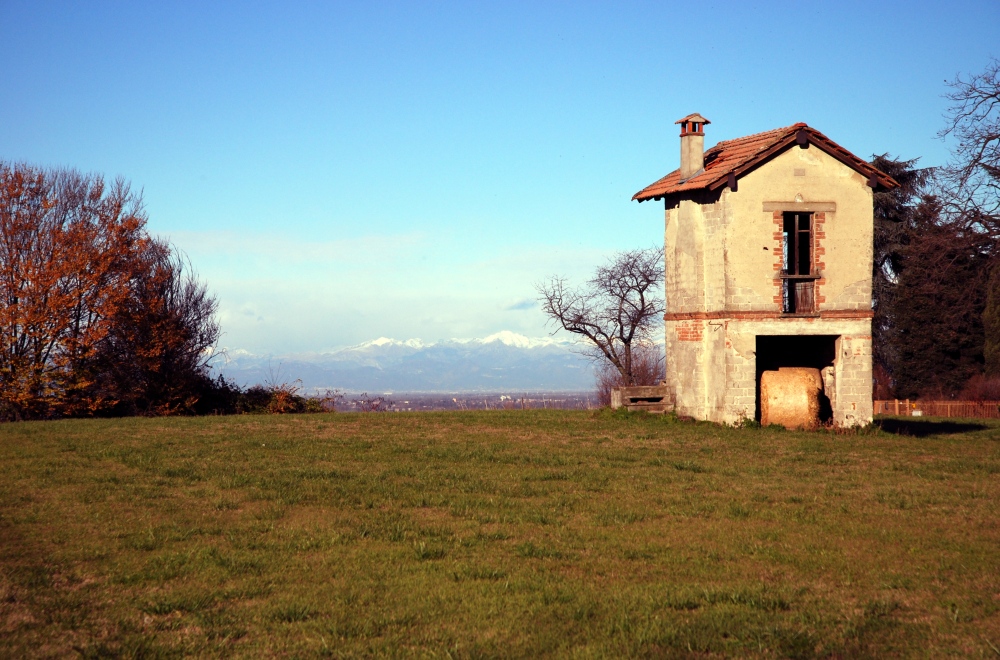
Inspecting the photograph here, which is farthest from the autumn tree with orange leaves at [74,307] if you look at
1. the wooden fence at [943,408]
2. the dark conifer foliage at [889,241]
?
the dark conifer foliage at [889,241]

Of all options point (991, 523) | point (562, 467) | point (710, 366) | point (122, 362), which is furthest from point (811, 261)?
point (122, 362)

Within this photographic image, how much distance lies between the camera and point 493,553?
9.95 meters

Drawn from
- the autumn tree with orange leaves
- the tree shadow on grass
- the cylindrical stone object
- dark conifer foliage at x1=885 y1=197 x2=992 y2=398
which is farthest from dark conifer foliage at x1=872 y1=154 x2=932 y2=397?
the autumn tree with orange leaves

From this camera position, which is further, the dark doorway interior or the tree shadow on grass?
the dark doorway interior

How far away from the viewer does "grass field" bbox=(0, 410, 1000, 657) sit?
7.26 meters

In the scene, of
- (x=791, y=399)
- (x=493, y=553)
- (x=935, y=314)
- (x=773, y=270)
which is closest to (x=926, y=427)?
(x=791, y=399)

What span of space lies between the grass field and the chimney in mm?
11409

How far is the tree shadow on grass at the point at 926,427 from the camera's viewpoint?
26.1 m

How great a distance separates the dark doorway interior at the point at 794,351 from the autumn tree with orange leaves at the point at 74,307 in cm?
2158

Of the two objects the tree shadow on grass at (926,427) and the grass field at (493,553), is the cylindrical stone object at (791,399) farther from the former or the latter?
the grass field at (493,553)

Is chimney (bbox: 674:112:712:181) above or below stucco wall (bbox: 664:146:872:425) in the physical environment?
above

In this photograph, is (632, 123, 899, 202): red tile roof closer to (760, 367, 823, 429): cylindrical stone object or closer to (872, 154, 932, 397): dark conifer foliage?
(760, 367, 823, 429): cylindrical stone object

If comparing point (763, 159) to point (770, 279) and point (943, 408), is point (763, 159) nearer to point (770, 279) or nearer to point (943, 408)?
point (770, 279)

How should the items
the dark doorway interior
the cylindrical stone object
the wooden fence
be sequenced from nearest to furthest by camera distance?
1. the cylindrical stone object
2. the dark doorway interior
3. the wooden fence
